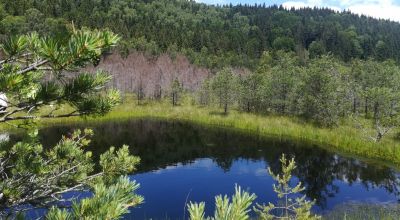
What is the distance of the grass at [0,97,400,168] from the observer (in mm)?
28730

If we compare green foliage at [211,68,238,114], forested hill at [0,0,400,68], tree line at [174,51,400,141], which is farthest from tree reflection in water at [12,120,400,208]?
forested hill at [0,0,400,68]

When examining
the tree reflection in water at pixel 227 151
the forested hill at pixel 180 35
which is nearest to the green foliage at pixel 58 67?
the tree reflection in water at pixel 227 151

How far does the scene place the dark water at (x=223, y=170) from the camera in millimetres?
20469

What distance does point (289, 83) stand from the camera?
46.1m

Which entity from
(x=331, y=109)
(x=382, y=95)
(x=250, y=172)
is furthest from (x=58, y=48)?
(x=382, y=95)

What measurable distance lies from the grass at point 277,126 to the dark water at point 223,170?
5.83 feet

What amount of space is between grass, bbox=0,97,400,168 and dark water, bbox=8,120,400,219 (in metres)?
1.78

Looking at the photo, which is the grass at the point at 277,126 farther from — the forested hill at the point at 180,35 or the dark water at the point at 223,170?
the forested hill at the point at 180,35

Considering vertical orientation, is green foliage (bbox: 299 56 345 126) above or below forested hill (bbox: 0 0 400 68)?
below

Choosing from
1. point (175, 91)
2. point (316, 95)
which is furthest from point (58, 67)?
point (175, 91)

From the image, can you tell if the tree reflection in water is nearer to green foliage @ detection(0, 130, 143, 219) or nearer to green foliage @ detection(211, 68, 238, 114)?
green foliage @ detection(211, 68, 238, 114)

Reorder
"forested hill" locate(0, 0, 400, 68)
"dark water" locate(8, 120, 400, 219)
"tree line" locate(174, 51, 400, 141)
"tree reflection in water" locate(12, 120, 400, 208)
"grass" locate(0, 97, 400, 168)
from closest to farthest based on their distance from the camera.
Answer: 1. "dark water" locate(8, 120, 400, 219)
2. "tree reflection in water" locate(12, 120, 400, 208)
3. "grass" locate(0, 97, 400, 168)
4. "tree line" locate(174, 51, 400, 141)
5. "forested hill" locate(0, 0, 400, 68)

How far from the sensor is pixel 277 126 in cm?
3972

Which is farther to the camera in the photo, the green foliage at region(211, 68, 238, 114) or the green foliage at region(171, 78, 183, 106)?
the green foliage at region(171, 78, 183, 106)
